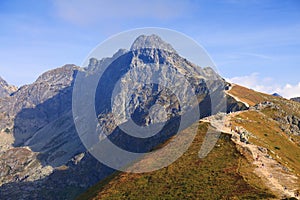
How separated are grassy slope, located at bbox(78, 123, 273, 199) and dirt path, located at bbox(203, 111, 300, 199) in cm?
268

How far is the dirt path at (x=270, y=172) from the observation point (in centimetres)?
8356

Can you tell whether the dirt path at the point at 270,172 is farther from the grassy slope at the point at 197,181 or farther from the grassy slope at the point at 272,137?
the grassy slope at the point at 272,137

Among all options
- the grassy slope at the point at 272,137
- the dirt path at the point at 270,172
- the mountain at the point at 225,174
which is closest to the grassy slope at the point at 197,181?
the mountain at the point at 225,174

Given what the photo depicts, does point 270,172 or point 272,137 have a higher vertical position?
point 272,137

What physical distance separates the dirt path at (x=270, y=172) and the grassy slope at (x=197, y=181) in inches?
105

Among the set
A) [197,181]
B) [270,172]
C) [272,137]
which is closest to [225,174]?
[197,181]

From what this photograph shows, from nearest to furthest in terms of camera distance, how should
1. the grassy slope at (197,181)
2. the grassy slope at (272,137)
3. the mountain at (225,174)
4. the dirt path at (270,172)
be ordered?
the dirt path at (270,172), the grassy slope at (197,181), the mountain at (225,174), the grassy slope at (272,137)

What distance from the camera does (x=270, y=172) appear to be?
94875mm

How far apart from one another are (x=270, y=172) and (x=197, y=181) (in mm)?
19892

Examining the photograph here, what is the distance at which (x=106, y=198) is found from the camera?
320 feet

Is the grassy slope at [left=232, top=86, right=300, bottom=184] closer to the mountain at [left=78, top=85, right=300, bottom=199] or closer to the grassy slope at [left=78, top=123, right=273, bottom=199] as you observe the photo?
the mountain at [left=78, top=85, right=300, bottom=199]

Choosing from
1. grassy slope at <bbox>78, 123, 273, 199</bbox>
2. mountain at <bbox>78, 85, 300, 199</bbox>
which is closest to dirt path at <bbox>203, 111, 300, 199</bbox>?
mountain at <bbox>78, 85, 300, 199</bbox>

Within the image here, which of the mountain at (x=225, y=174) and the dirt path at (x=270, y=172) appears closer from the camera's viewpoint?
the dirt path at (x=270, y=172)

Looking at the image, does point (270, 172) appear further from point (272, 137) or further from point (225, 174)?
point (272, 137)
